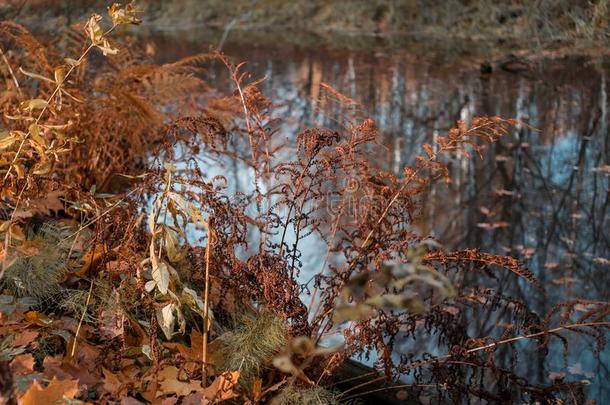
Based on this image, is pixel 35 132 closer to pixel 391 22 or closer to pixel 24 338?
pixel 24 338

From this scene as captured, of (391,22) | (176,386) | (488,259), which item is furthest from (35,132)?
(391,22)

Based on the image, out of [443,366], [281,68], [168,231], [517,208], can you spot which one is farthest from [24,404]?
[281,68]

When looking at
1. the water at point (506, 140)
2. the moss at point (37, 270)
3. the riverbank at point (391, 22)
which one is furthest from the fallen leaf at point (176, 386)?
the riverbank at point (391, 22)

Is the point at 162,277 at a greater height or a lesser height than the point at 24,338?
greater

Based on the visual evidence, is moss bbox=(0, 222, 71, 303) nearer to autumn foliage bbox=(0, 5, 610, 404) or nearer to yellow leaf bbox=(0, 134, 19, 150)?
autumn foliage bbox=(0, 5, 610, 404)

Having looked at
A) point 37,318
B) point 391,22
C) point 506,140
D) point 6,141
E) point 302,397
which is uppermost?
point 6,141

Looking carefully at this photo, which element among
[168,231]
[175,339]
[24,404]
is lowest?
[175,339]

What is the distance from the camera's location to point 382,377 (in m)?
2.63

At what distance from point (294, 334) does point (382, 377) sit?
452 mm

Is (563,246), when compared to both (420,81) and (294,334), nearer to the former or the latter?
(294,334)

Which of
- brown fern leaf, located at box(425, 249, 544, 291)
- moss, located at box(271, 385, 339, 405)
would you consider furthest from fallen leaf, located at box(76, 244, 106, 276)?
→ brown fern leaf, located at box(425, 249, 544, 291)

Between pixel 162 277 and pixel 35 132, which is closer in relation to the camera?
pixel 162 277

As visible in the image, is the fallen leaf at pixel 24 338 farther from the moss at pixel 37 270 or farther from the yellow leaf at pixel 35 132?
the yellow leaf at pixel 35 132

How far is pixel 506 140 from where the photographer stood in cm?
755
